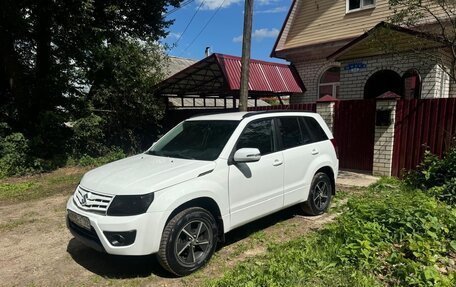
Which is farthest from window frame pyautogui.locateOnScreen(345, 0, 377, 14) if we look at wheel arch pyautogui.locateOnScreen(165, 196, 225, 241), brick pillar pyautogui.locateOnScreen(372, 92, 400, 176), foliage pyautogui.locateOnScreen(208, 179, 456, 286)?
wheel arch pyautogui.locateOnScreen(165, 196, 225, 241)

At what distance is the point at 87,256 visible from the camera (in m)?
4.30

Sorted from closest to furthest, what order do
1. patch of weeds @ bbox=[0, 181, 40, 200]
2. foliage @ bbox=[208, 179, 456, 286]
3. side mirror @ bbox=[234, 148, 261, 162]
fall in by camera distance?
foliage @ bbox=[208, 179, 456, 286] < side mirror @ bbox=[234, 148, 261, 162] < patch of weeds @ bbox=[0, 181, 40, 200]

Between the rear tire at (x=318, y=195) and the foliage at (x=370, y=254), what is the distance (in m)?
0.75

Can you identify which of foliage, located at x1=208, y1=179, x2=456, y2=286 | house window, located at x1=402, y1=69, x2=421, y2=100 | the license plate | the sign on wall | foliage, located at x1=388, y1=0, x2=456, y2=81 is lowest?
foliage, located at x1=208, y1=179, x2=456, y2=286

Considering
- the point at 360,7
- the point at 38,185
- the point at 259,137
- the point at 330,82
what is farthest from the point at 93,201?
the point at 360,7

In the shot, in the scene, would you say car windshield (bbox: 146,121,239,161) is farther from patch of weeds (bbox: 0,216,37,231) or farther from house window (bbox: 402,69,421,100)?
house window (bbox: 402,69,421,100)

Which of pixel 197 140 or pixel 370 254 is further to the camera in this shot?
pixel 197 140

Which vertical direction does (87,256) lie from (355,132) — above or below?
below

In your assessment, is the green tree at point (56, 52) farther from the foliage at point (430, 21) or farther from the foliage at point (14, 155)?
the foliage at point (430, 21)

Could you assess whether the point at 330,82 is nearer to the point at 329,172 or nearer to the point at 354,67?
the point at 354,67

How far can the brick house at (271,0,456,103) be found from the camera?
9391 mm

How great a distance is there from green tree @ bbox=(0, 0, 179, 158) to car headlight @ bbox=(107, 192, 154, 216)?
25.1ft

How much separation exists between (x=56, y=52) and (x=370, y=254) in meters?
11.9

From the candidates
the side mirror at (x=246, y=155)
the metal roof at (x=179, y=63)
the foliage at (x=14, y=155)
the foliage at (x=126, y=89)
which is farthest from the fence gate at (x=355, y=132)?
the metal roof at (x=179, y=63)
